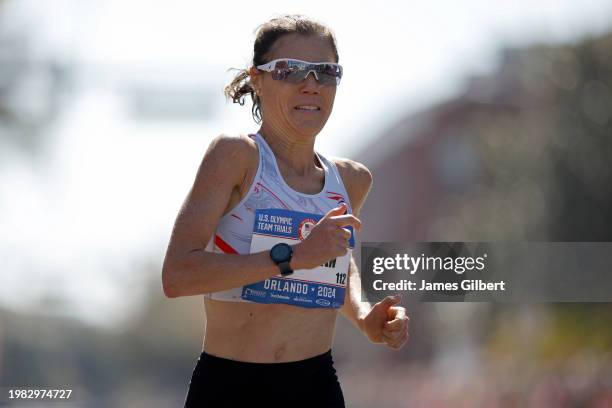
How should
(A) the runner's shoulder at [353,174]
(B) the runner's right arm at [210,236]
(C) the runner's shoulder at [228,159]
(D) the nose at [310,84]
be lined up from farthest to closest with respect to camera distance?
(A) the runner's shoulder at [353,174]
(D) the nose at [310,84]
(C) the runner's shoulder at [228,159]
(B) the runner's right arm at [210,236]

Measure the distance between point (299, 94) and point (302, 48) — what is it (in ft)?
0.45

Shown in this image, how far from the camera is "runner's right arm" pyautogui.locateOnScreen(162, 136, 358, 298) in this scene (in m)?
2.10

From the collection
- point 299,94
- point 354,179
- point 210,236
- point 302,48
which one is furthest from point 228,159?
point 354,179

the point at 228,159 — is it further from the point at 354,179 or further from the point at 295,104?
the point at 354,179

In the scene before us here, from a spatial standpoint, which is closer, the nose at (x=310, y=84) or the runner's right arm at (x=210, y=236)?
the runner's right arm at (x=210, y=236)

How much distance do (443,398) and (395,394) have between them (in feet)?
1.93

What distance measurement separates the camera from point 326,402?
8.07 ft

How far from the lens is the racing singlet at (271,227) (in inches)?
93.2

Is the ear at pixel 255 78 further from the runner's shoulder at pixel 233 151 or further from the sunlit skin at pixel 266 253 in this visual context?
the runner's shoulder at pixel 233 151

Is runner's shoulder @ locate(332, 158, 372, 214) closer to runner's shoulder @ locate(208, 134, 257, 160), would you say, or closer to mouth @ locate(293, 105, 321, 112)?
mouth @ locate(293, 105, 321, 112)

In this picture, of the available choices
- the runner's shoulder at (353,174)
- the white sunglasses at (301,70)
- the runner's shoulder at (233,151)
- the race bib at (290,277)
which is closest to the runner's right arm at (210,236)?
the runner's shoulder at (233,151)

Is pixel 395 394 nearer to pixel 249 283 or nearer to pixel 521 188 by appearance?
pixel 521 188

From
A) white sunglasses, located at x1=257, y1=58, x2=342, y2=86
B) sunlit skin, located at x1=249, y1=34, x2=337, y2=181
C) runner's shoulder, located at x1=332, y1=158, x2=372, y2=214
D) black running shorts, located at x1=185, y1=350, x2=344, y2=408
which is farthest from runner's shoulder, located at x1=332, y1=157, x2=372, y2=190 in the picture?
black running shorts, located at x1=185, y1=350, x2=344, y2=408

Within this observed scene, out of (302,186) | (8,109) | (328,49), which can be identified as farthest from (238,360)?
(8,109)
